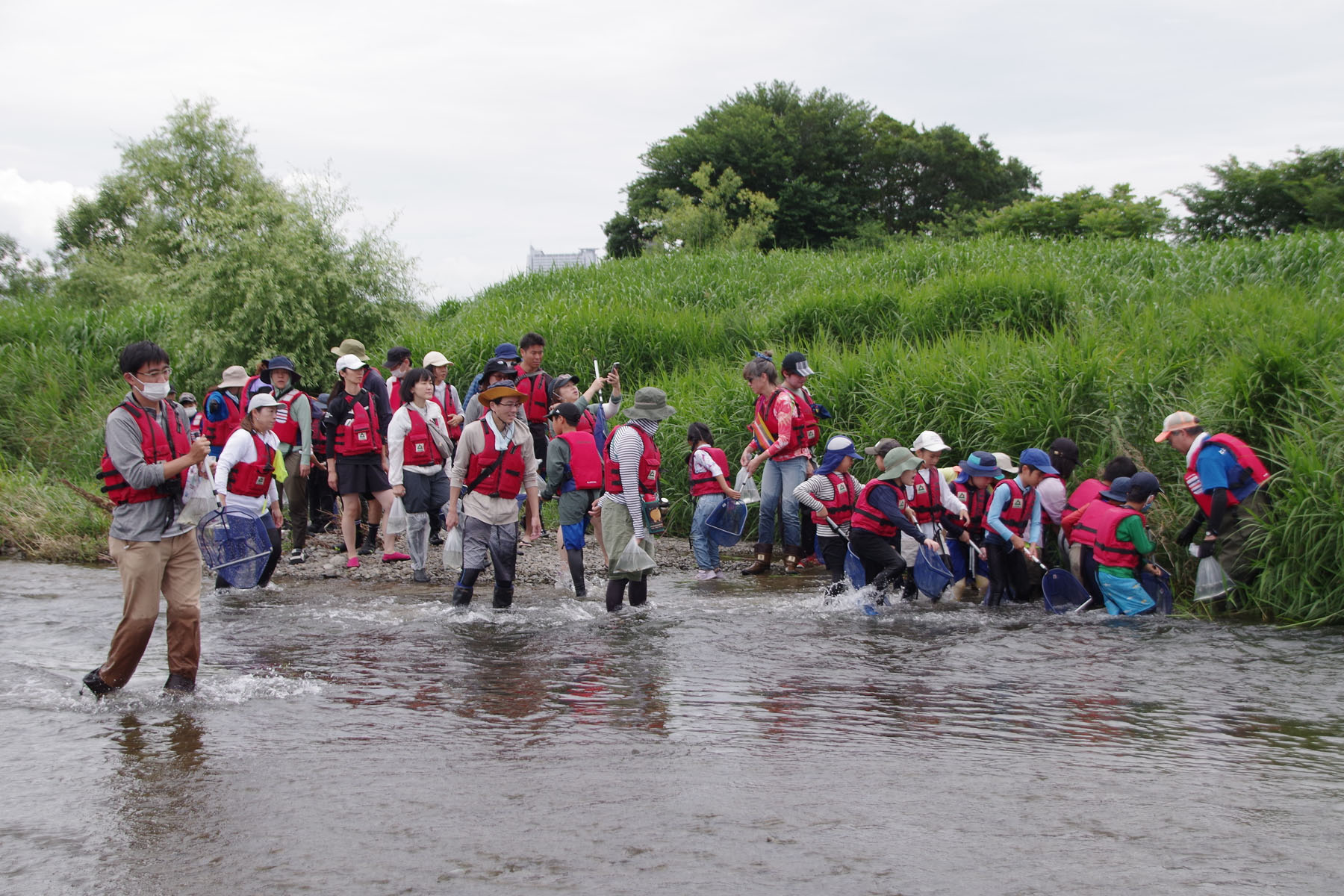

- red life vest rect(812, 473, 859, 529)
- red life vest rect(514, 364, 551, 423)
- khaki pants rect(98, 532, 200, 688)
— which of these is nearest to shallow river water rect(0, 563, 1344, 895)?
khaki pants rect(98, 532, 200, 688)

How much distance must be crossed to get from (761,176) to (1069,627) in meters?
43.1

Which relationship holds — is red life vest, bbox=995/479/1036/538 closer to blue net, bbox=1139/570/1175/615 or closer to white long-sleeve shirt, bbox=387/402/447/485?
blue net, bbox=1139/570/1175/615

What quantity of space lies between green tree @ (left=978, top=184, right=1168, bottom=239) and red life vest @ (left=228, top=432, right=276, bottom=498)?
30.5m

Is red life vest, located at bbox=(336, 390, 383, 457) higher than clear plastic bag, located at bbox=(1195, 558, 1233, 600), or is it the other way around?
red life vest, located at bbox=(336, 390, 383, 457)

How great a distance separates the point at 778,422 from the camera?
10141 millimetres

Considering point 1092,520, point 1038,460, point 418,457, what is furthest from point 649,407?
point 1092,520

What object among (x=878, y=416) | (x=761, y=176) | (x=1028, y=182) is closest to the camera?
(x=878, y=416)

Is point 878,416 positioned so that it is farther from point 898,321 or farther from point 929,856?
point 929,856

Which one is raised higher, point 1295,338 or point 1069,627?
point 1295,338

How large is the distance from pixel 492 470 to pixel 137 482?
2.84m

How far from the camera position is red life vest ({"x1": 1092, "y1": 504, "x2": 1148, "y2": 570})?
7836mm

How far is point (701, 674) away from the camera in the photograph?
256 inches

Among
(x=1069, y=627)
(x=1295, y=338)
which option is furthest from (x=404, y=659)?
(x=1295, y=338)

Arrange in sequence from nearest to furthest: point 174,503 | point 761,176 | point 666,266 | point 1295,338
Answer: point 174,503 → point 1295,338 → point 666,266 → point 761,176
